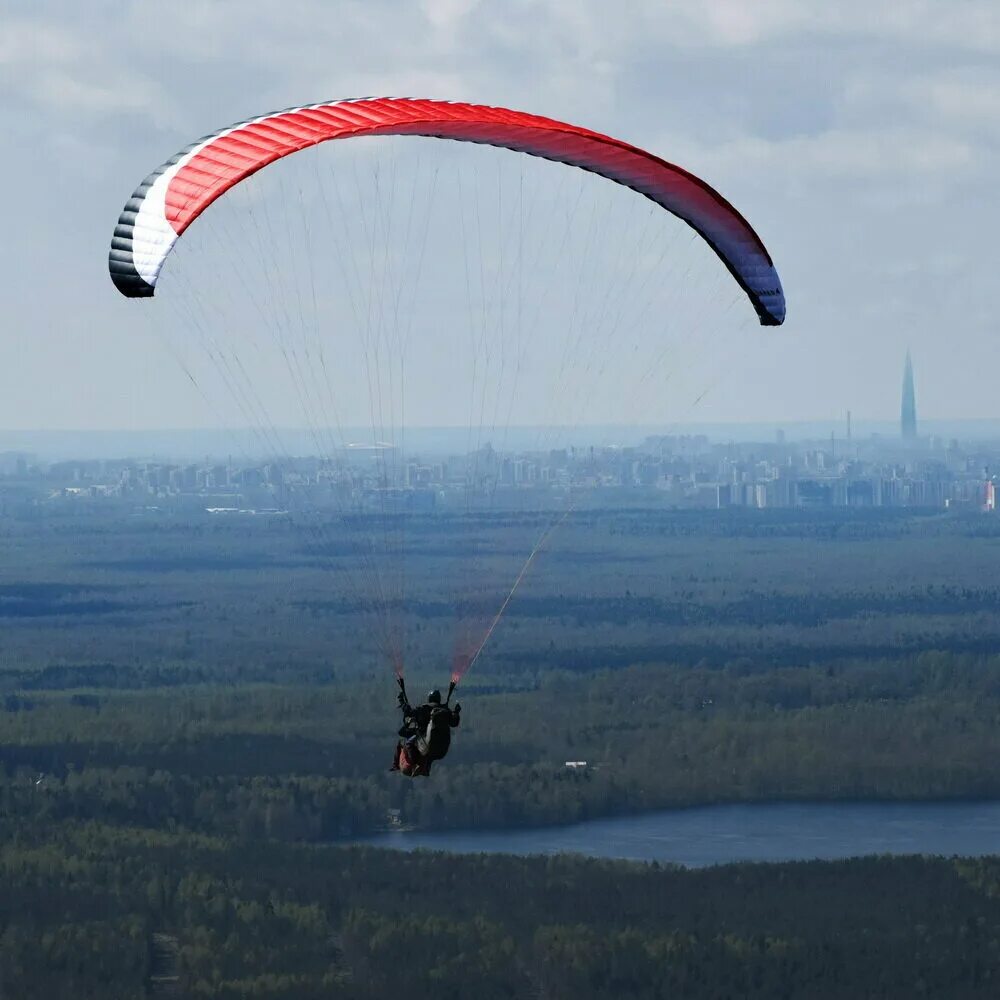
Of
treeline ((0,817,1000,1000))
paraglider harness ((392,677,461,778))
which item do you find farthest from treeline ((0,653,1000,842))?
paraglider harness ((392,677,461,778))

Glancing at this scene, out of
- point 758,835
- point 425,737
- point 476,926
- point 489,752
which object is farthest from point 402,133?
point 489,752

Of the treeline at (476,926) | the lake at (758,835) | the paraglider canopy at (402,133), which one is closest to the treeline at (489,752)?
the lake at (758,835)

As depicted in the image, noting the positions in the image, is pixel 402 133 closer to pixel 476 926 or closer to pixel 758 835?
pixel 476 926

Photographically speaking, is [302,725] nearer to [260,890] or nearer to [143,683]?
[143,683]

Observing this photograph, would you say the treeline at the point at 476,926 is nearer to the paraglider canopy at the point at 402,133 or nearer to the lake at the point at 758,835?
the lake at the point at 758,835

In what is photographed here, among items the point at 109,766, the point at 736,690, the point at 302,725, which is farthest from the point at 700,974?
the point at 736,690
